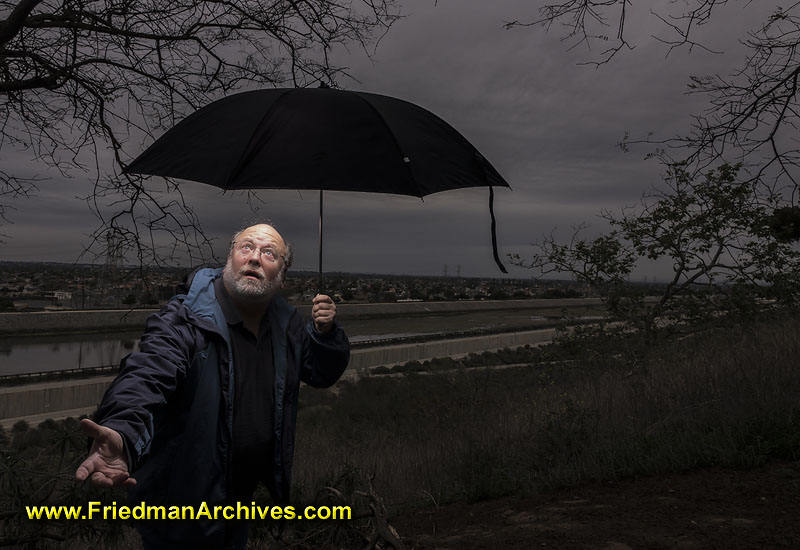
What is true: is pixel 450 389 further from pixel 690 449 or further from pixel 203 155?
pixel 203 155

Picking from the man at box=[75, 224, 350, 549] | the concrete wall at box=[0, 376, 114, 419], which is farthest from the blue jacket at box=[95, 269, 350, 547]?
the concrete wall at box=[0, 376, 114, 419]

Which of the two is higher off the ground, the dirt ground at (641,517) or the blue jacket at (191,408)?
the blue jacket at (191,408)

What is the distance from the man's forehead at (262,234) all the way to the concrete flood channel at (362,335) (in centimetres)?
480

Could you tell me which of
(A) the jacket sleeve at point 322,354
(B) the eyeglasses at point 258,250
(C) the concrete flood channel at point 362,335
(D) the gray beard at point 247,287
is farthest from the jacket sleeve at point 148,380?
(C) the concrete flood channel at point 362,335

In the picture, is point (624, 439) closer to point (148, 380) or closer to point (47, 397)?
point (148, 380)

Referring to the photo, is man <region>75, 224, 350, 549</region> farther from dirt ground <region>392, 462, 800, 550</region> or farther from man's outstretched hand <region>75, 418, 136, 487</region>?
dirt ground <region>392, 462, 800, 550</region>

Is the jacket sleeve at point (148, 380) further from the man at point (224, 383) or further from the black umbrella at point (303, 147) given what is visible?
the black umbrella at point (303, 147)

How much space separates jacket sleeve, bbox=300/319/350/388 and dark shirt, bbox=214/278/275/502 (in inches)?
7.5

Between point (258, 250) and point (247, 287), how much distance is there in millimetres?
180

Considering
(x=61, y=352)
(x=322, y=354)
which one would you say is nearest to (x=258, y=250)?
(x=322, y=354)

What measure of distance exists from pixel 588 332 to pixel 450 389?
36.7 feet

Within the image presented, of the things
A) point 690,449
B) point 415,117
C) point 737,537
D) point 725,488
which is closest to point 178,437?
point 415,117

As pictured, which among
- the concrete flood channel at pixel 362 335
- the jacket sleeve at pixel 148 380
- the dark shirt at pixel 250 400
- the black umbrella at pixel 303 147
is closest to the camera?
the jacket sleeve at pixel 148 380

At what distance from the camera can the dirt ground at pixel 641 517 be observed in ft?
11.6
